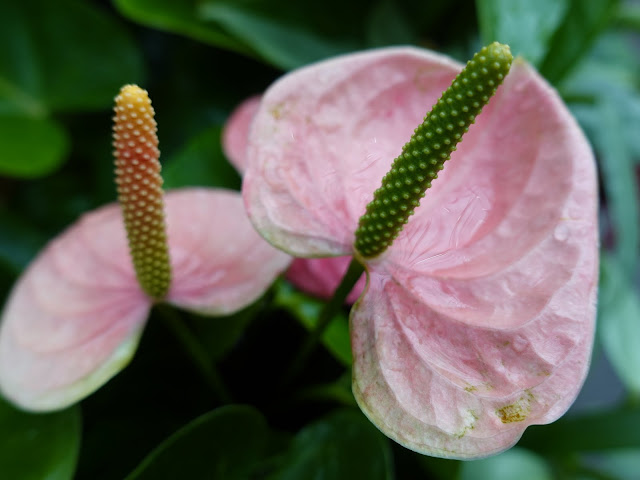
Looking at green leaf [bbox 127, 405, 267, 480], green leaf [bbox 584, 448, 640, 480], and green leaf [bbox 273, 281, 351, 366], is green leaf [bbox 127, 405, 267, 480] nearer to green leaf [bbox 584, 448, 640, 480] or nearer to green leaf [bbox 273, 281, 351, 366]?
green leaf [bbox 273, 281, 351, 366]

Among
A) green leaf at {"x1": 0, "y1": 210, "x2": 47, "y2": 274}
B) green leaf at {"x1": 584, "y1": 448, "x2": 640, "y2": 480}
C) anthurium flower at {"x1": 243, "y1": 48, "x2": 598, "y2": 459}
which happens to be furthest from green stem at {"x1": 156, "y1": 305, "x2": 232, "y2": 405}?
green leaf at {"x1": 584, "y1": 448, "x2": 640, "y2": 480}

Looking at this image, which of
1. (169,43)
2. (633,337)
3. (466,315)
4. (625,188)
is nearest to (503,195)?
(466,315)

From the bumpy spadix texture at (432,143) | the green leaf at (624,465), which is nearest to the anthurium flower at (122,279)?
the bumpy spadix texture at (432,143)

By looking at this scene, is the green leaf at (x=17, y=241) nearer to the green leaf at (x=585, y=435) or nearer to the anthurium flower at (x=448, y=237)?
the anthurium flower at (x=448, y=237)

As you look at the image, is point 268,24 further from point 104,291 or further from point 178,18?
point 104,291

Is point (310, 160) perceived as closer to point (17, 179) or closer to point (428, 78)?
point (428, 78)

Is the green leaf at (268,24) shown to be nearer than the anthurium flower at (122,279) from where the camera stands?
No
